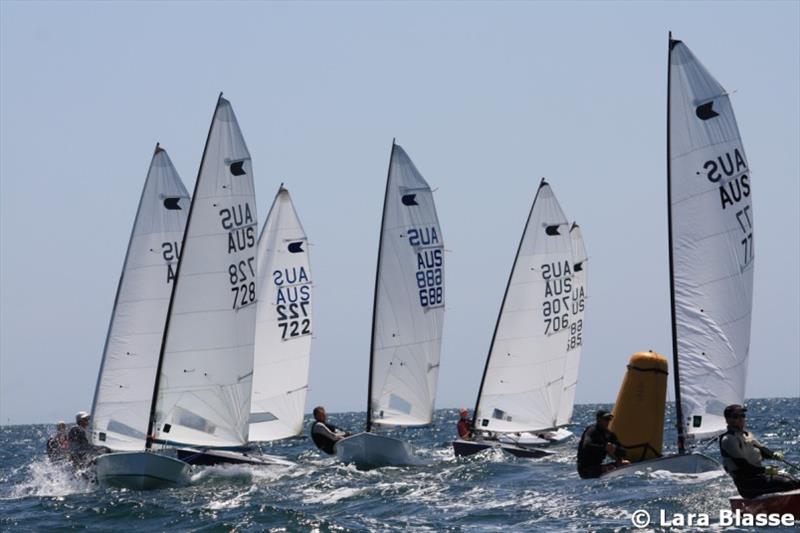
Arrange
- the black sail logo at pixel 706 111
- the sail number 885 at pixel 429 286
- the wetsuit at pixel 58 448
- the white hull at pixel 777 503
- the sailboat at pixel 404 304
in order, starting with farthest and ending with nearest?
the sail number 885 at pixel 429 286 < the sailboat at pixel 404 304 < the wetsuit at pixel 58 448 < the black sail logo at pixel 706 111 < the white hull at pixel 777 503

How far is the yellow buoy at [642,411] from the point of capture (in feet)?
60.6

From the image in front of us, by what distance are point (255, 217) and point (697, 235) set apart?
306 inches

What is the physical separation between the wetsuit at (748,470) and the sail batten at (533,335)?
13941mm

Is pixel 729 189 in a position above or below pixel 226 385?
above

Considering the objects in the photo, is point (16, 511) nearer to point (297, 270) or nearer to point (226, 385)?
point (226, 385)

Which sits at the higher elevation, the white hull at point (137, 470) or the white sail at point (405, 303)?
the white sail at point (405, 303)

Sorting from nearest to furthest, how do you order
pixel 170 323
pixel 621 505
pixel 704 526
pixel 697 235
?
pixel 704 526, pixel 621 505, pixel 697 235, pixel 170 323

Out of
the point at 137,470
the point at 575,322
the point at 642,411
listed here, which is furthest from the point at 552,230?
the point at 137,470

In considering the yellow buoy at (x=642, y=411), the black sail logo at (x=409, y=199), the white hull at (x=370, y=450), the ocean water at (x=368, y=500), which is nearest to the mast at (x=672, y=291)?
the yellow buoy at (x=642, y=411)

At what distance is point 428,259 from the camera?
2658 centimetres

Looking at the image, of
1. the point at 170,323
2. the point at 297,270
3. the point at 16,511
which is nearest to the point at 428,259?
the point at 297,270

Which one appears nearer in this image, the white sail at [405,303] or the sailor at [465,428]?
the white sail at [405,303]

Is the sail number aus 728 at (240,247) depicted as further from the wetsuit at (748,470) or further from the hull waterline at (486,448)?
the wetsuit at (748,470)

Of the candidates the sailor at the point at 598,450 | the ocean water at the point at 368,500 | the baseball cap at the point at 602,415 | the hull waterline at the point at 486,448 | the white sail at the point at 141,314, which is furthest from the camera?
the hull waterline at the point at 486,448
